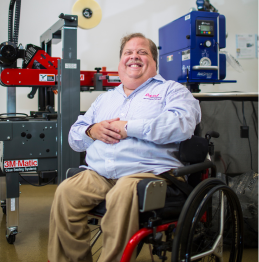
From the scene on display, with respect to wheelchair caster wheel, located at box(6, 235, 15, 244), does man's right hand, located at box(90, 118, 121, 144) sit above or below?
above

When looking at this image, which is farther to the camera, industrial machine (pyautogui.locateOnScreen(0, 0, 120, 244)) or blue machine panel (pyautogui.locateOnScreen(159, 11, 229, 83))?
blue machine panel (pyautogui.locateOnScreen(159, 11, 229, 83))

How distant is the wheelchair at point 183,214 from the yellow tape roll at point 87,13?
1761 mm

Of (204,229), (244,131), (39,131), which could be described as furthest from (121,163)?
(244,131)

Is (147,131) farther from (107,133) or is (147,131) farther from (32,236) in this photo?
(32,236)

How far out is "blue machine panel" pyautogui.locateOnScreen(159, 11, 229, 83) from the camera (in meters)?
2.63

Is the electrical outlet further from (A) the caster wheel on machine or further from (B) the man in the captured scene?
(A) the caster wheel on machine

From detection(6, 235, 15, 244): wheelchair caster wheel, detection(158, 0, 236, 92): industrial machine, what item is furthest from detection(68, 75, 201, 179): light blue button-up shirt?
detection(158, 0, 236, 92): industrial machine

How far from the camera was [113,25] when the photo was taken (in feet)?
11.6

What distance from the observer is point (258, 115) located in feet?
6.68

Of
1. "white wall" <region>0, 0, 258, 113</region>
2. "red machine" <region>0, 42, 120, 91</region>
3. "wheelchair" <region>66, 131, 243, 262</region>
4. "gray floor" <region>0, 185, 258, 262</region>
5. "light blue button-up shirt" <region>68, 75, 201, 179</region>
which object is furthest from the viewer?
"white wall" <region>0, 0, 258, 113</region>

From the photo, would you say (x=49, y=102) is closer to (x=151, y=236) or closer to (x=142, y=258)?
(x=142, y=258)

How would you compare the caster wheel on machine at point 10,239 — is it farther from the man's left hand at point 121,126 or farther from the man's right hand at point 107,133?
the man's left hand at point 121,126

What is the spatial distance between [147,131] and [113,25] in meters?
2.65

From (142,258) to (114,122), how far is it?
0.88 m
